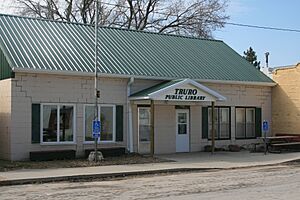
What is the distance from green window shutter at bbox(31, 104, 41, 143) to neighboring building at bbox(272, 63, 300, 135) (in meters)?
14.6

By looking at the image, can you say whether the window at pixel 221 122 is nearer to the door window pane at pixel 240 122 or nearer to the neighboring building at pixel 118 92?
the neighboring building at pixel 118 92

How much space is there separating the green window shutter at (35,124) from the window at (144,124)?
5100 millimetres

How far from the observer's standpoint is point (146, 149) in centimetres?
2394

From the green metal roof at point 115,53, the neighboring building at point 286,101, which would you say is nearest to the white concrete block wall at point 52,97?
the green metal roof at point 115,53

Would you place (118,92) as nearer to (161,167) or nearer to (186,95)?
(186,95)

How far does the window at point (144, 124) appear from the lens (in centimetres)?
2382

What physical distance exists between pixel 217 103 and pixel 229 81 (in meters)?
1.33

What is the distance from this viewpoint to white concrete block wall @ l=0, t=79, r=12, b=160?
2031 cm

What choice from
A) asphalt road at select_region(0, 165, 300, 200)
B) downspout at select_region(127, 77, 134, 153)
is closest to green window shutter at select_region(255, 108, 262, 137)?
downspout at select_region(127, 77, 134, 153)

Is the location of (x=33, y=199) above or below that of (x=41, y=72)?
below

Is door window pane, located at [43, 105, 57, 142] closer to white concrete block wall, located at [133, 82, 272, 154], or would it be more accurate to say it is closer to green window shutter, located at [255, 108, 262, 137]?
white concrete block wall, located at [133, 82, 272, 154]

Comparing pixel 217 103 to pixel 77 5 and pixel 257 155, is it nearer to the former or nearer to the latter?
pixel 257 155

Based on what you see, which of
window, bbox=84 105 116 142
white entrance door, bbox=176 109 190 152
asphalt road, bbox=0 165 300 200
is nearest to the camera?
asphalt road, bbox=0 165 300 200

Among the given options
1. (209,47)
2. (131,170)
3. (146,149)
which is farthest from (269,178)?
(209,47)
